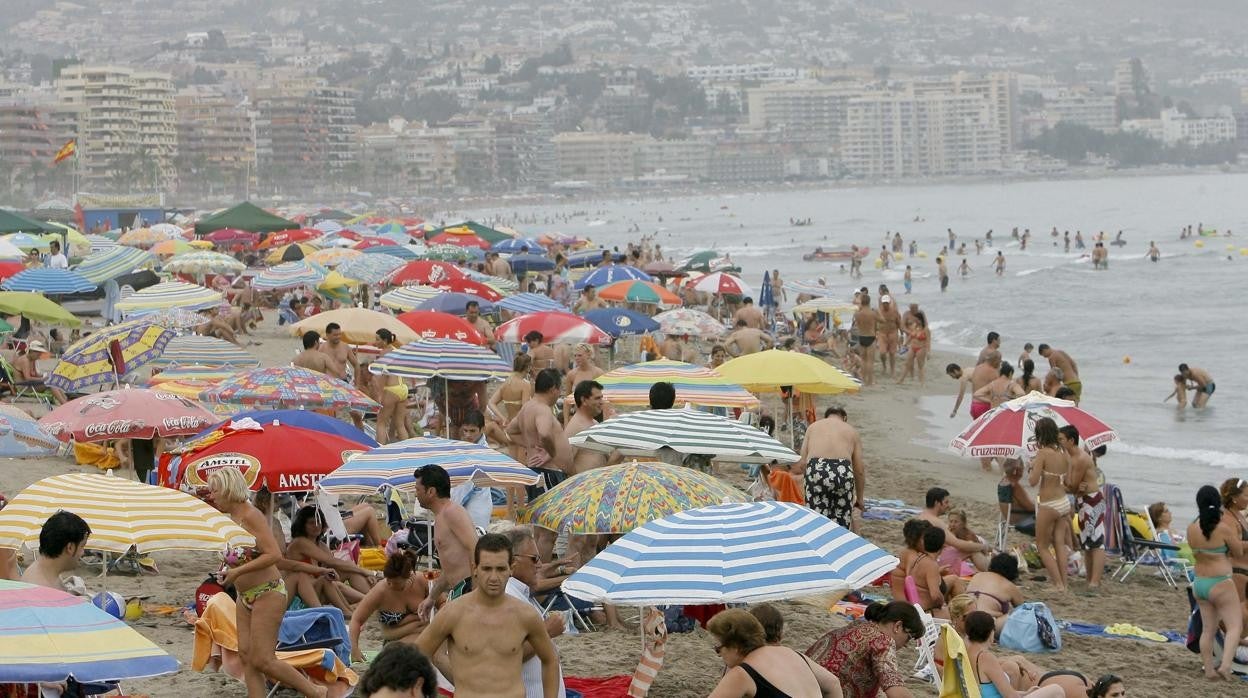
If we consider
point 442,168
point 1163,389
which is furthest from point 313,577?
point 442,168

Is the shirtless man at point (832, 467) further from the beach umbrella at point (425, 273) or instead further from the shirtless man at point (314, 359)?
the beach umbrella at point (425, 273)

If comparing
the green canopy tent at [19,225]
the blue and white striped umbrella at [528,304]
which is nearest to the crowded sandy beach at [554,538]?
the blue and white striped umbrella at [528,304]

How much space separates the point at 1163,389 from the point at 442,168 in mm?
169096

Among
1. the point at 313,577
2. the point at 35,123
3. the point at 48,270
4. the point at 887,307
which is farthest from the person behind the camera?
the point at 35,123

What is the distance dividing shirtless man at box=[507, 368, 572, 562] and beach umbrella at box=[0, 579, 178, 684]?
13.9 feet

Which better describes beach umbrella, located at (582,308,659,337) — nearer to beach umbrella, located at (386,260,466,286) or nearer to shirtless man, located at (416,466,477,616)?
beach umbrella, located at (386,260,466,286)

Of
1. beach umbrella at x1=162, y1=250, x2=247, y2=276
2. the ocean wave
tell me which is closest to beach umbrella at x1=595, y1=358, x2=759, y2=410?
the ocean wave

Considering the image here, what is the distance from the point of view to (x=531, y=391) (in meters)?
11.3

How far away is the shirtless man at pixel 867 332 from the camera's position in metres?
20.8

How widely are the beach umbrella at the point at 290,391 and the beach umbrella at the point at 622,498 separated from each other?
2669 mm

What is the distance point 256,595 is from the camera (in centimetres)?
632

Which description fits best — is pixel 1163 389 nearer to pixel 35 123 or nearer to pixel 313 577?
pixel 313 577

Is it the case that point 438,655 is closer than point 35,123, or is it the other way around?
point 438,655

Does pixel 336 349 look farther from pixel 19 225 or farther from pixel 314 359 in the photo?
pixel 19 225
